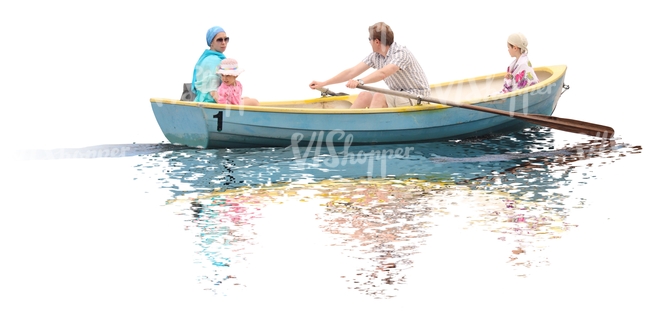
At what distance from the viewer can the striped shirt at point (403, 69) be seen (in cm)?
1165

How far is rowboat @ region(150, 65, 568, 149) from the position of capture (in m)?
11.1

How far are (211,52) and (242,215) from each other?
2476 millimetres

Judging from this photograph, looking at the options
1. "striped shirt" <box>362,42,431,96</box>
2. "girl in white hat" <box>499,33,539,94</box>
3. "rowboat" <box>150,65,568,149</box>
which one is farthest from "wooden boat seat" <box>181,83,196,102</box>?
"girl in white hat" <box>499,33,539,94</box>

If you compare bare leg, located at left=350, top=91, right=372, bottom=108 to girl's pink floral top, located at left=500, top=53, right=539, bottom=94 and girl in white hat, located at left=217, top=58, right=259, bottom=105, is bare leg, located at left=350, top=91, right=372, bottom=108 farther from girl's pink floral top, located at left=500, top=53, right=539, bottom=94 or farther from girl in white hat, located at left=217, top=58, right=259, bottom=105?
girl's pink floral top, located at left=500, top=53, right=539, bottom=94

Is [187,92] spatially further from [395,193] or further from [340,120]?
[395,193]

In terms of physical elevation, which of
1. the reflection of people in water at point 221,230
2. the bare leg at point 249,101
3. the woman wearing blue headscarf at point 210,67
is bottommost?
the reflection of people in water at point 221,230

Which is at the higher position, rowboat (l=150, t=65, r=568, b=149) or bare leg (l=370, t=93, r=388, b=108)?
bare leg (l=370, t=93, r=388, b=108)

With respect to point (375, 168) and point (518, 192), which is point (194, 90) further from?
point (518, 192)

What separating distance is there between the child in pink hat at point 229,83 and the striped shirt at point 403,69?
1.53 m

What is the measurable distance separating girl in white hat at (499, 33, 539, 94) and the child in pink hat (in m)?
3.08

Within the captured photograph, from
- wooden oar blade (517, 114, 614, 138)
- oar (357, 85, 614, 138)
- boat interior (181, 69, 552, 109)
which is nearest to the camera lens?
oar (357, 85, 614, 138)

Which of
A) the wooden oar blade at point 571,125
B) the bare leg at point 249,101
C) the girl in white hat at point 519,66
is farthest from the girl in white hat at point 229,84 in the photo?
the girl in white hat at point 519,66

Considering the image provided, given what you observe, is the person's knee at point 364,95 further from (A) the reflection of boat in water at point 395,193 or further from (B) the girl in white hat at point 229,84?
(B) the girl in white hat at point 229,84

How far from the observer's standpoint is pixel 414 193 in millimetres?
10016
